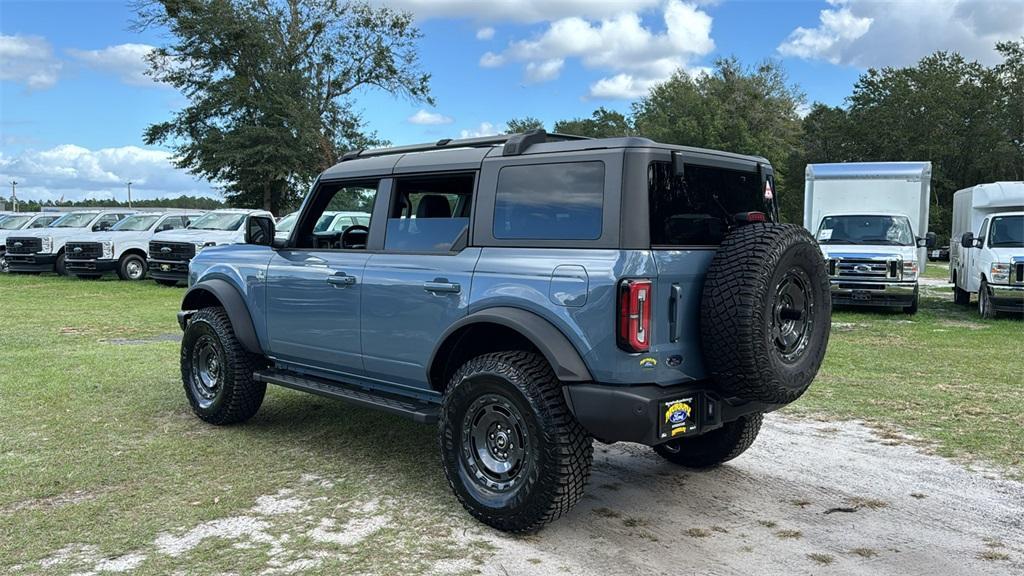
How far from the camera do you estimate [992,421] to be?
254 inches

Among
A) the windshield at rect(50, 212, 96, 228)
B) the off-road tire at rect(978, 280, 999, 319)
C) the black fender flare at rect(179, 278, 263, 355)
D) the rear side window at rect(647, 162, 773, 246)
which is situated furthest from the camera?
the windshield at rect(50, 212, 96, 228)

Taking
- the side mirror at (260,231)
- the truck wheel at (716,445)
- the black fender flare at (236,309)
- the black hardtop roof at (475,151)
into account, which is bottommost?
the truck wheel at (716,445)

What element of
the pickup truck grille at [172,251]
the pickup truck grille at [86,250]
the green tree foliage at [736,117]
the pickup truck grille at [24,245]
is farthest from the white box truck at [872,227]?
the green tree foliage at [736,117]

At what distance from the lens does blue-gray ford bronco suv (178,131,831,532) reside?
397cm

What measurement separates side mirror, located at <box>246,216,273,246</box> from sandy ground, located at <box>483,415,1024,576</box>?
285 centimetres

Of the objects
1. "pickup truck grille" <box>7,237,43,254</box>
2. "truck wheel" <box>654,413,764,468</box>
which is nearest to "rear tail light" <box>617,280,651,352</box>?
"truck wheel" <box>654,413,764,468</box>

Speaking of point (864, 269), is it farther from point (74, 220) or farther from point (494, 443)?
point (74, 220)

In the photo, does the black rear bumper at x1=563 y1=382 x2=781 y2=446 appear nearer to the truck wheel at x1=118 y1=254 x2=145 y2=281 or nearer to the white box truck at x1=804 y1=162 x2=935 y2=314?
the white box truck at x1=804 y1=162 x2=935 y2=314

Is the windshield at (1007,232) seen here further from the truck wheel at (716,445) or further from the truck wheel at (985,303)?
the truck wheel at (716,445)

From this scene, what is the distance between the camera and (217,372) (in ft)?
20.7

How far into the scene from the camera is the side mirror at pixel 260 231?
587cm

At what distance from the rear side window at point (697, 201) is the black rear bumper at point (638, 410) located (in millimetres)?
754

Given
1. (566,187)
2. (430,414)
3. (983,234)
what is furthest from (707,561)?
(983,234)

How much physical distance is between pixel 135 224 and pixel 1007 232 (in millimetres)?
19671
